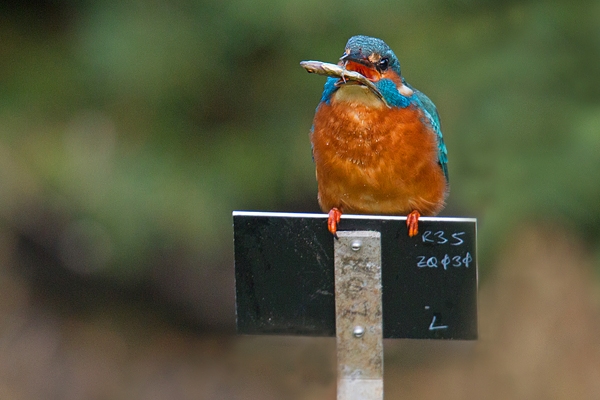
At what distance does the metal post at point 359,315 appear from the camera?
1.84 meters

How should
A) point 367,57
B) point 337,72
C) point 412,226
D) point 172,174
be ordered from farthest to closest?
1. point 172,174
2. point 367,57
3. point 337,72
4. point 412,226

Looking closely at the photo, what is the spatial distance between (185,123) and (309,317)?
2.91m

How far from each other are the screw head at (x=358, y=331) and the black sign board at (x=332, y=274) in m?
0.07

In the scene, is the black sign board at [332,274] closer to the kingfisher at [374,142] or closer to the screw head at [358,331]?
the screw head at [358,331]

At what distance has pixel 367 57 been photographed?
2389mm

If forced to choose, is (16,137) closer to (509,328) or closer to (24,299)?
(24,299)

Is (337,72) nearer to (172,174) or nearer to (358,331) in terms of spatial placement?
(358,331)

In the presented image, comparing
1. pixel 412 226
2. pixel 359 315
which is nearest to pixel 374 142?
pixel 412 226

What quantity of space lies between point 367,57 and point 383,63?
96mm

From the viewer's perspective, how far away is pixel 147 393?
169 inches

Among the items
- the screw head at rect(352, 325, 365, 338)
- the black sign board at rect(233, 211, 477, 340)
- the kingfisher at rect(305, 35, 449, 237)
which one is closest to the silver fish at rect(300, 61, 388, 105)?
the kingfisher at rect(305, 35, 449, 237)

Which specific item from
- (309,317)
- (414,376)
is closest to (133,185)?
(414,376)

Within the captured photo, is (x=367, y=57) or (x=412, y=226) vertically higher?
(x=367, y=57)

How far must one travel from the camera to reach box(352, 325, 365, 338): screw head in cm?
187
